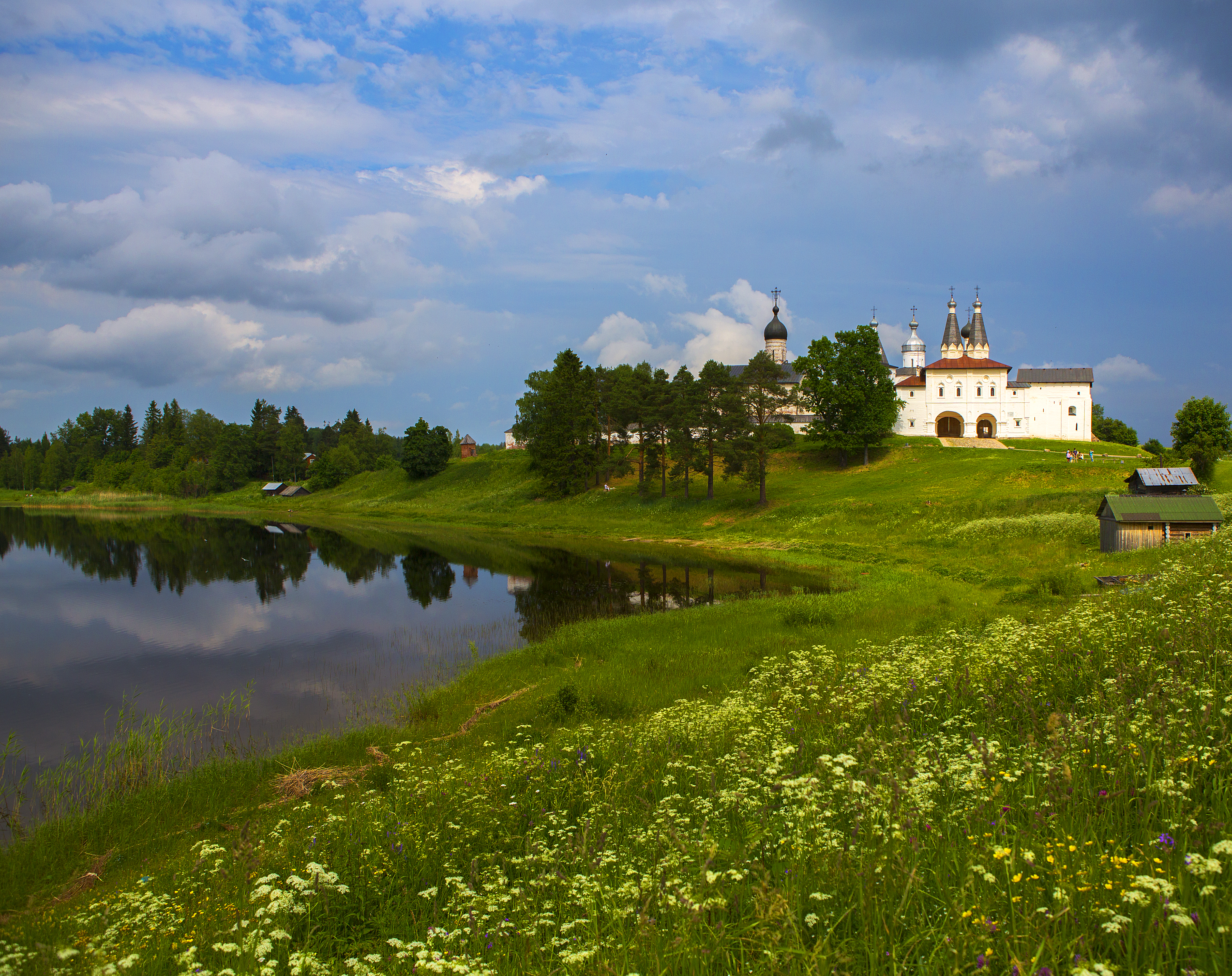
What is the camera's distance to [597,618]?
974 inches

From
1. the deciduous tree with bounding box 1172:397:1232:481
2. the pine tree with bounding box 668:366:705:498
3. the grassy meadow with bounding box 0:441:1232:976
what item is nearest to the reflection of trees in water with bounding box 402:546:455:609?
the grassy meadow with bounding box 0:441:1232:976

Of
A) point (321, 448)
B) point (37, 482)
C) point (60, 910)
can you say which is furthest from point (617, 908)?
point (37, 482)

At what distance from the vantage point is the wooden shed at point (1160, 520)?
27109mm

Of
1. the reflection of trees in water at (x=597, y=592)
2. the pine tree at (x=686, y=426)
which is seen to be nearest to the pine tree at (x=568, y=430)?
the pine tree at (x=686, y=426)

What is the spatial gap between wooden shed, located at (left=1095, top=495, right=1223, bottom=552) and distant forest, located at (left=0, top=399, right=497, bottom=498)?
101 m

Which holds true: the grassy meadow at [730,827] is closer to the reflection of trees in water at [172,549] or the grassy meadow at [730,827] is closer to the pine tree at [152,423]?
the reflection of trees in water at [172,549]

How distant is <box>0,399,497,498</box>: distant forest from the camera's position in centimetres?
12081

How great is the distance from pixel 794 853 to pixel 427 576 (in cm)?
3617

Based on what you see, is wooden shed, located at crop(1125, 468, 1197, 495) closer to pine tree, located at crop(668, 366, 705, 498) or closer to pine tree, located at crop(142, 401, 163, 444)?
pine tree, located at crop(668, 366, 705, 498)

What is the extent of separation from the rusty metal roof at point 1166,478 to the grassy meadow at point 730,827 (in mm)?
16601

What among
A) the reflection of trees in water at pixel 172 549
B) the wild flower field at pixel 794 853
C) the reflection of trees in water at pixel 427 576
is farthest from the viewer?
the reflection of trees in water at pixel 172 549

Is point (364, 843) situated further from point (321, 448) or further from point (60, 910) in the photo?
point (321, 448)

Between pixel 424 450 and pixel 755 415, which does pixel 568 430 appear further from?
pixel 424 450

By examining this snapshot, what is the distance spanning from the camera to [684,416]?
57750 millimetres
